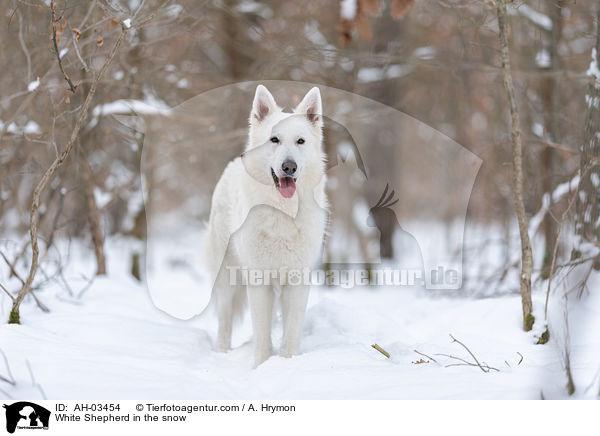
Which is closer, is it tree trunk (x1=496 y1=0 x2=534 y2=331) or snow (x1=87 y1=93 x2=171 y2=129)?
tree trunk (x1=496 y1=0 x2=534 y2=331)

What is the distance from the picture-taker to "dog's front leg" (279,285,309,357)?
3.48m

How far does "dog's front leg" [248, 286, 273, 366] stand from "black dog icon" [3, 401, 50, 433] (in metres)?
1.44

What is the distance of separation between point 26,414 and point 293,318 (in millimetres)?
1738

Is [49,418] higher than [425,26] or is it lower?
lower

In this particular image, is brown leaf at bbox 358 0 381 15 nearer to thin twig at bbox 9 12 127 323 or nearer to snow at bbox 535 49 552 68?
thin twig at bbox 9 12 127 323

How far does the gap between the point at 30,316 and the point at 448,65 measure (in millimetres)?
5023

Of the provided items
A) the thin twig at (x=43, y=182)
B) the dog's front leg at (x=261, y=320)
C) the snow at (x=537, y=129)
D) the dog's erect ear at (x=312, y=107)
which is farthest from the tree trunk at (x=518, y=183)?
the snow at (x=537, y=129)

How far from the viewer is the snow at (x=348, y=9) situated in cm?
156

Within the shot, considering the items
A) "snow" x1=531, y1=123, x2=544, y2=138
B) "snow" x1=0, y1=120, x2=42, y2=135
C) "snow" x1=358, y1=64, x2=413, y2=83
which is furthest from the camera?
"snow" x1=358, y1=64, x2=413, y2=83

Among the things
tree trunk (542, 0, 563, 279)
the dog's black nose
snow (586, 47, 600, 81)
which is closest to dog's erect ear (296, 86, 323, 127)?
the dog's black nose

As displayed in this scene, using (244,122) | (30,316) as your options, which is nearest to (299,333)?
(30,316)

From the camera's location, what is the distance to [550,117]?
5617 mm

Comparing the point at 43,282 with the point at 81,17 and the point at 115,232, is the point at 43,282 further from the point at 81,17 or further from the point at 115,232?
the point at 115,232

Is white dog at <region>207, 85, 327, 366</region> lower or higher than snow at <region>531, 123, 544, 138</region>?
lower
